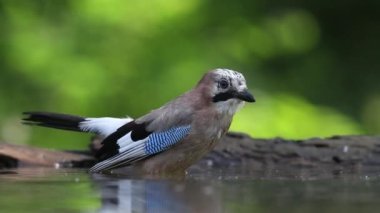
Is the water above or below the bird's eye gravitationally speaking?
below

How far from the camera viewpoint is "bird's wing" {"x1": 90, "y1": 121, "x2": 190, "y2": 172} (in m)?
5.11

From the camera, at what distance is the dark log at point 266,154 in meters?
5.25

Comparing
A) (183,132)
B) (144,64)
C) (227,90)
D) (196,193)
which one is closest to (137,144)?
(183,132)

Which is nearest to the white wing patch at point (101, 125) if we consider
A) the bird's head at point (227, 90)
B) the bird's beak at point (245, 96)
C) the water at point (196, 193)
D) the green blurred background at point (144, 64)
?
the bird's head at point (227, 90)

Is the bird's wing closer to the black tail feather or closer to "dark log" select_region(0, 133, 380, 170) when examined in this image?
"dark log" select_region(0, 133, 380, 170)

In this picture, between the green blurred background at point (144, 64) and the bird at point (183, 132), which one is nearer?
the bird at point (183, 132)

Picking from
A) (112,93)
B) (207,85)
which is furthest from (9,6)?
(207,85)

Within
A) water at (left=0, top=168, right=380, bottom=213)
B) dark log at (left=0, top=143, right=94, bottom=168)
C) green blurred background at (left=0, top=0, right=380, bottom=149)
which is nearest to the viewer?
water at (left=0, top=168, right=380, bottom=213)

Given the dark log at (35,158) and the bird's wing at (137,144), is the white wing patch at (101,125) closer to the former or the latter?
the dark log at (35,158)

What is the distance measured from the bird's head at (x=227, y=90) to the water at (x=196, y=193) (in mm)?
550

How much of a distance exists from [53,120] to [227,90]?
1.01 m

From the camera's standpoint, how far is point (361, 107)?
7.78 meters

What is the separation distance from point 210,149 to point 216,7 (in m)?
2.56

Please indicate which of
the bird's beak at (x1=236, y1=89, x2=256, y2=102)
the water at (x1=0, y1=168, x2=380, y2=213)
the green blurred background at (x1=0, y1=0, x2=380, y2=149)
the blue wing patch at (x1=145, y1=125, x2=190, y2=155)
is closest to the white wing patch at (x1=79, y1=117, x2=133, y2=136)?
the blue wing patch at (x1=145, y1=125, x2=190, y2=155)
